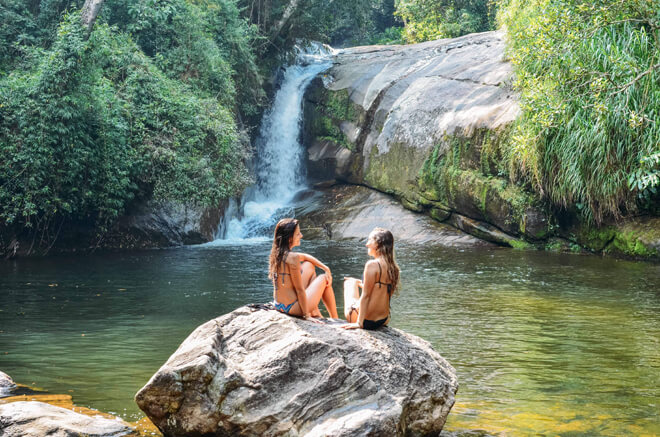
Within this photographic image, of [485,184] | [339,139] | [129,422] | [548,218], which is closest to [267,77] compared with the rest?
[339,139]

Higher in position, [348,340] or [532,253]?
[348,340]

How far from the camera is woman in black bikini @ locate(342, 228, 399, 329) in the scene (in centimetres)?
566

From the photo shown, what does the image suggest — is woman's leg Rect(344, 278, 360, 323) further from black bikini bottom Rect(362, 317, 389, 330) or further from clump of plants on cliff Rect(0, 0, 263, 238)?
clump of plants on cliff Rect(0, 0, 263, 238)

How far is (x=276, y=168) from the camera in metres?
23.7

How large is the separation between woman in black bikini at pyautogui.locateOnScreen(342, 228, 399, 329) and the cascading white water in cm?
1474

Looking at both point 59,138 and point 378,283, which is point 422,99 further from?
point 378,283

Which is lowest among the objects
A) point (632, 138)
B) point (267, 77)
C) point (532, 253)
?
point (532, 253)

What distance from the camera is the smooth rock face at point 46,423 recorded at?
4.81 metres

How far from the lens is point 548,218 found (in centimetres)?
1673

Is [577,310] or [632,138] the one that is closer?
[577,310]

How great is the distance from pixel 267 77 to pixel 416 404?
69.9 feet

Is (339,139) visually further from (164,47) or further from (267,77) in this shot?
(164,47)

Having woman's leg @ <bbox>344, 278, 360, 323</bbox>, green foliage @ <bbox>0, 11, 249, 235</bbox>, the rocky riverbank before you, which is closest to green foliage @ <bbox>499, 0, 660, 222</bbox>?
the rocky riverbank

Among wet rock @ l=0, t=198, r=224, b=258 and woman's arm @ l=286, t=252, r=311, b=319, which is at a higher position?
woman's arm @ l=286, t=252, r=311, b=319
